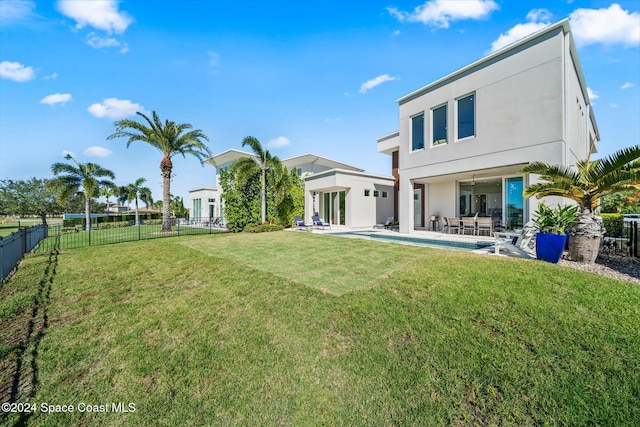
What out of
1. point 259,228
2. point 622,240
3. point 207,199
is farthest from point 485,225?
point 207,199

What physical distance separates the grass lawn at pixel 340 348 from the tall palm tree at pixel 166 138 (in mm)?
13201

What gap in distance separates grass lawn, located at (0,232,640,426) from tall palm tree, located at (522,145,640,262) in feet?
4.88

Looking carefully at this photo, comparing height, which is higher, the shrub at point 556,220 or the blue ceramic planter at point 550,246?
the shrub at point 556,220

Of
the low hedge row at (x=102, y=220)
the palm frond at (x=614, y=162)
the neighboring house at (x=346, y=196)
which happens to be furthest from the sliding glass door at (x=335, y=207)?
the low hedge row at (x=102, y=220)

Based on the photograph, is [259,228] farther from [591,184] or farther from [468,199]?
[591,184]

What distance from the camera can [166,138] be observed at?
18.3 meters

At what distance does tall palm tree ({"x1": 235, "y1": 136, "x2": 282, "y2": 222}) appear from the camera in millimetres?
16375

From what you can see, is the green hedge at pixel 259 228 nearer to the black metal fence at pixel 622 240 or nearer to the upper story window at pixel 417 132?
the upper story window at pixel 417 132

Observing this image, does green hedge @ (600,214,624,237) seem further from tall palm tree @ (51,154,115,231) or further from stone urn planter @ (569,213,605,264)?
tall palm tree @ (51,154,115,231)

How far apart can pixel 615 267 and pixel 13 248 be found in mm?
17753

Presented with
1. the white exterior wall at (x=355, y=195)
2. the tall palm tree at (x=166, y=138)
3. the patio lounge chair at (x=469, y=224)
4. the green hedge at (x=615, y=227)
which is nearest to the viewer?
the green hedge at (x=615, y=227)

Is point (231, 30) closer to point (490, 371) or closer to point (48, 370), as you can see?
point (48, 370)

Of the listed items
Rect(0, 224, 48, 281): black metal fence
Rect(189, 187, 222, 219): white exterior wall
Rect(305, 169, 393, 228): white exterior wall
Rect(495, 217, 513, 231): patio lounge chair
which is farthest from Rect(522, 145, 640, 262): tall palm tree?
Rect(189, 187, 222, 219): white exterior wall

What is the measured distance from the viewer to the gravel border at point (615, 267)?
5.55 metres
